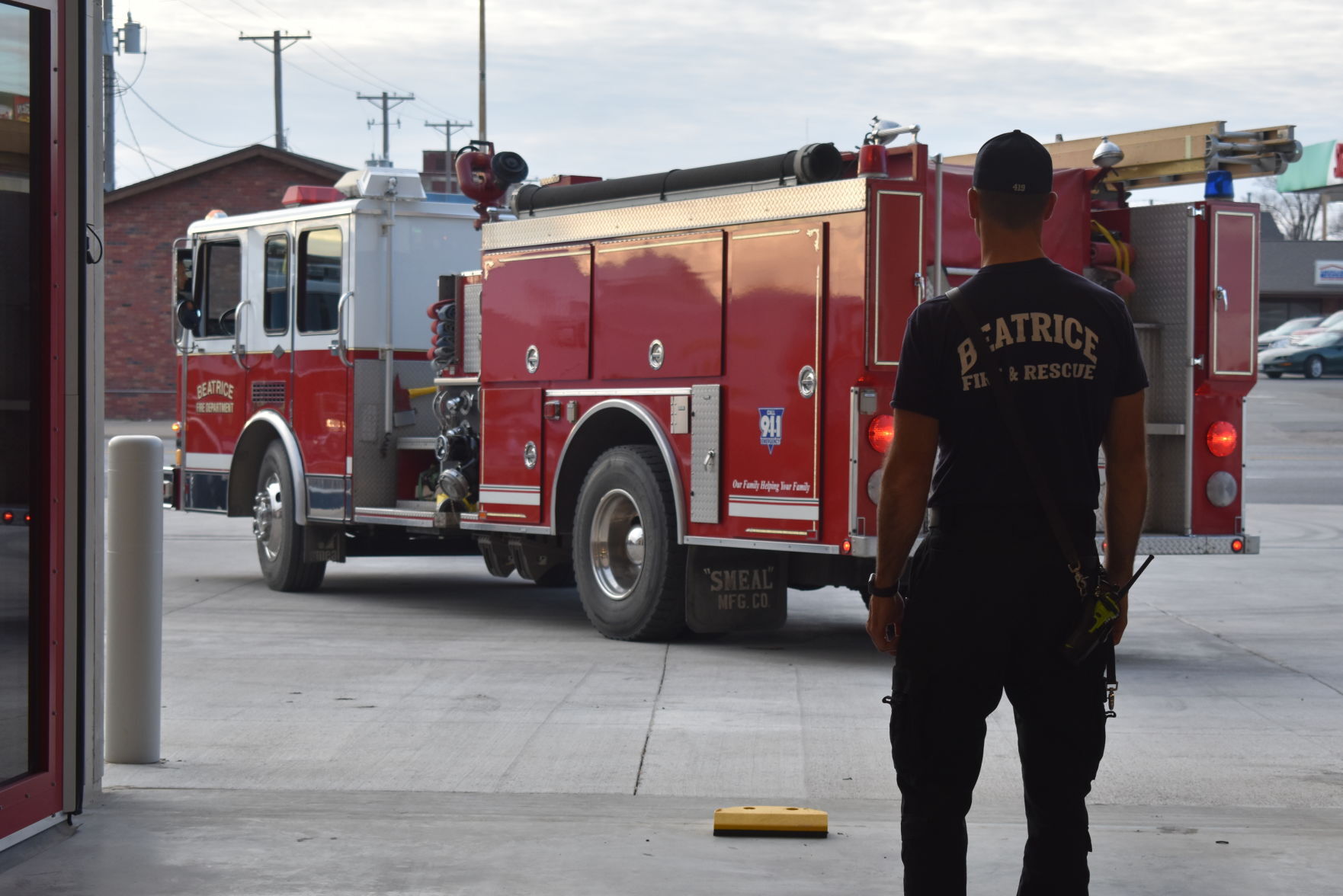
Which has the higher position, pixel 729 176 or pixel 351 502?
pixel 729 176

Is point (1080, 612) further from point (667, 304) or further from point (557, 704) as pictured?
point (667, 304)

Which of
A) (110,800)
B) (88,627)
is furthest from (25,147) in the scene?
(110,800)

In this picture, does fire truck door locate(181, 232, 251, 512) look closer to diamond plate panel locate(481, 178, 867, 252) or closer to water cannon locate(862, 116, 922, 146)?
diamond plate panel locate(481, 178, 867, 252)

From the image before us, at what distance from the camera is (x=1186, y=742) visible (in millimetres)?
7582

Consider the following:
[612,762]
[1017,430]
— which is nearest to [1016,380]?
[1017,430]

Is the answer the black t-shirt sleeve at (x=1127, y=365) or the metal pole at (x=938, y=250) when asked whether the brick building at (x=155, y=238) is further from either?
the black t-shirt sleeve at (x=1127, y=365)

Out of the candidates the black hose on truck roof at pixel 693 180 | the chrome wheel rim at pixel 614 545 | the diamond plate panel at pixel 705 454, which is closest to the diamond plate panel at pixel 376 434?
the black hose on truck roof at pixel 693 180

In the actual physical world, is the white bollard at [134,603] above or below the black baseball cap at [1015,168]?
below

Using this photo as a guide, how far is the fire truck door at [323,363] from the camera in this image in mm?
12766

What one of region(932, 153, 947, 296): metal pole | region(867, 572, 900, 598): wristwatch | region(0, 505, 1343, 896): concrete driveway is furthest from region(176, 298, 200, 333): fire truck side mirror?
region(867, 572, 900, 598): wristwatch

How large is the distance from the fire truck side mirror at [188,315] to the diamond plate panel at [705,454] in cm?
538

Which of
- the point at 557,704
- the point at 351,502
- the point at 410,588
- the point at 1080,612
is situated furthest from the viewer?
the point at 410,588

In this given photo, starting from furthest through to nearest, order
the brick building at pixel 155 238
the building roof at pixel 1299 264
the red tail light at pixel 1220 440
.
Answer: the building roof at pixel 1299 264 < the brick building at pixel 155 238 < the red tail light at pixel 1220 440

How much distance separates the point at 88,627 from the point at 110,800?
0.64 m
